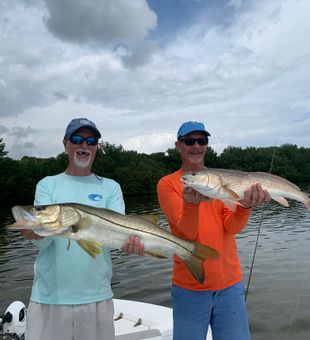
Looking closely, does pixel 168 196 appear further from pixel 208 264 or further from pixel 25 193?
pixel 25 193

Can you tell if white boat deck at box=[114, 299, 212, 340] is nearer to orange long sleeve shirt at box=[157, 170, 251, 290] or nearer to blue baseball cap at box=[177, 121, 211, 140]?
orange long sleeve shirt at box=[157, 170, 251, 290]

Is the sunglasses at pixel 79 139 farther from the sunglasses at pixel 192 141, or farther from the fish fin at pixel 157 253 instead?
the fish fin at pixel 157 253

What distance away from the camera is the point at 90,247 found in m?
3.51

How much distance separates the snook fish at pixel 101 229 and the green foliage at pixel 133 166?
52.4 metres

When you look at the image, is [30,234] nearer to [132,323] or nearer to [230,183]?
[230,183]

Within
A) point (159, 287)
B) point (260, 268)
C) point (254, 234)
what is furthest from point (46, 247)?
point (254, 234)

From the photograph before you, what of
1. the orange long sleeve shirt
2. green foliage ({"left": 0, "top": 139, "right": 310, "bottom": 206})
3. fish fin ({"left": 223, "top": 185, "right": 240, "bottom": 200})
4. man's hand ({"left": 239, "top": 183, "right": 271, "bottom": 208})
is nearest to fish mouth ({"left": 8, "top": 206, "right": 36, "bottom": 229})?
the orange long sleeve shirt

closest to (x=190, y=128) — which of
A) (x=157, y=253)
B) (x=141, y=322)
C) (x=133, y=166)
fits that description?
(x=157, y=253)

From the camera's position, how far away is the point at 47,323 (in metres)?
3.72

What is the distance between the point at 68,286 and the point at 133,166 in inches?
3231

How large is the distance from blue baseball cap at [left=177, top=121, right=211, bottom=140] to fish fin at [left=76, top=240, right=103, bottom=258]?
150 cm

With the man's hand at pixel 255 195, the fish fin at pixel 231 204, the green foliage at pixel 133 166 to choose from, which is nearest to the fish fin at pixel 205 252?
the fish fin at pixel 231 204

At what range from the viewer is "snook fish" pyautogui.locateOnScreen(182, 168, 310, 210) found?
3631 mm

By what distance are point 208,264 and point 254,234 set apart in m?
19.5
